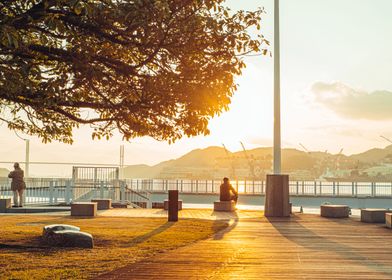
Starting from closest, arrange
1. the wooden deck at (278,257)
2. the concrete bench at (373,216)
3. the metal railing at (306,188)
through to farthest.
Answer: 1. the wooden deck at (278,257)
2. the concrete bench at (373,216)
3. the metal railing at (306,188)

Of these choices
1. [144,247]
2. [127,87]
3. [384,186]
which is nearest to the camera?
[127,87]

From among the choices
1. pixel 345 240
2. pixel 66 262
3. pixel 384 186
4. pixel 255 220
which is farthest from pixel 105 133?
pixel 384 186

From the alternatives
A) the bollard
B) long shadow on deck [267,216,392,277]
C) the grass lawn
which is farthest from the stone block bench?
the bollard

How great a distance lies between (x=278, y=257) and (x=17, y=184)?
736 inches

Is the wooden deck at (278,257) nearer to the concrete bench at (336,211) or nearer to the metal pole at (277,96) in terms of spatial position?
the concrete bench at (336,211)

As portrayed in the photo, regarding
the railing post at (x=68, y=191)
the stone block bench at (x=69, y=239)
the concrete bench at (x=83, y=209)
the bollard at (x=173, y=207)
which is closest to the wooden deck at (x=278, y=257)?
the stone block bench at (x=69, y=239)

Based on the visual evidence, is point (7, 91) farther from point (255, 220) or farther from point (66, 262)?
point (255, 220)

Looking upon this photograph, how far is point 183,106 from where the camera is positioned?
39.1 ft

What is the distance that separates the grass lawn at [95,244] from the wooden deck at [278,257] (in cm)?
64

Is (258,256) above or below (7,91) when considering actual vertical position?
below

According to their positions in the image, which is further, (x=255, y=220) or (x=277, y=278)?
(x=255, y=220)

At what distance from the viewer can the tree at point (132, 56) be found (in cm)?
965

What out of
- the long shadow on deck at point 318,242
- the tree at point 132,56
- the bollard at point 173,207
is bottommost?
the long shadow on deck at point 318,242

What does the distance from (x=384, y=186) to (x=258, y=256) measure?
46999 millimetres
